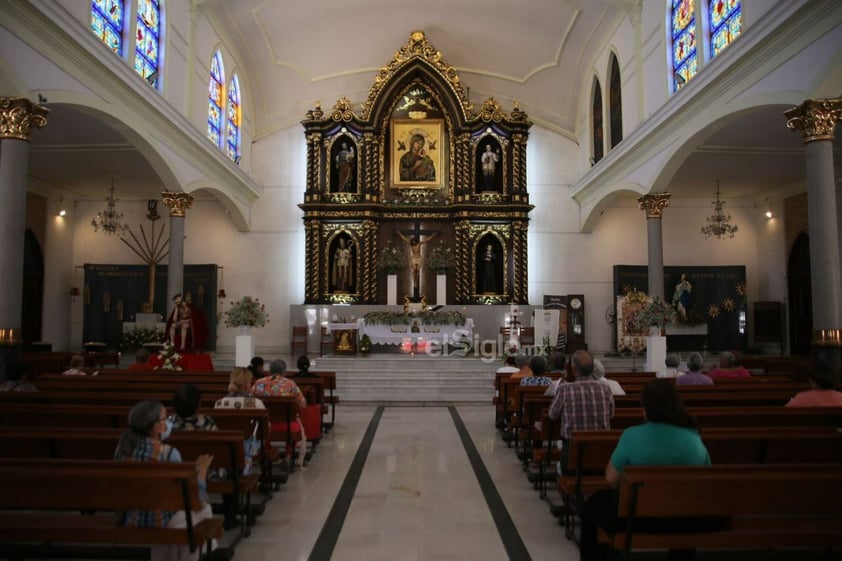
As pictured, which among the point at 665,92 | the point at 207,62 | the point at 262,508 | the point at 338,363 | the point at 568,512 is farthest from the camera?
the point at 207,62

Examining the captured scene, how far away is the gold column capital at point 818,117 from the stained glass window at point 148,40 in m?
11.8

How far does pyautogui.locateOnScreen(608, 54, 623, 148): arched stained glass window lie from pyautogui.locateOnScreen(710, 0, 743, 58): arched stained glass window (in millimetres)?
4680

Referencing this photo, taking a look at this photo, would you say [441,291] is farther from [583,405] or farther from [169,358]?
[583,405]

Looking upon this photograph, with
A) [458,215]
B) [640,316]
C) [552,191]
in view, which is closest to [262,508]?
[640,316]

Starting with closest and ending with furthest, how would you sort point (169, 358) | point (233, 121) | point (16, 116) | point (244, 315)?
point (16, 116), point (169, 358), point (244, 315), point (233, 121)

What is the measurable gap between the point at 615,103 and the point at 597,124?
6.62 feet

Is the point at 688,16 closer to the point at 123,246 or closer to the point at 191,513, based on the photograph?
the point at 191,513

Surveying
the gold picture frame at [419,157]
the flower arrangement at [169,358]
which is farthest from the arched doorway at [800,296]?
the flower arrangement at [169,358]

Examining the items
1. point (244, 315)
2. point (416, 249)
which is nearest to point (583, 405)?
point (244, 315)

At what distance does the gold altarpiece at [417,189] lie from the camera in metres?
20.7

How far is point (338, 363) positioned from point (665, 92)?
9483 millimetres

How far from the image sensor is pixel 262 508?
5398 mm

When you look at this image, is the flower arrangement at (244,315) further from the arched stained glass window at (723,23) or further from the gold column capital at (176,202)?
the arched stained glass window at (723,23)

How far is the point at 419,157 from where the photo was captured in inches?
852
